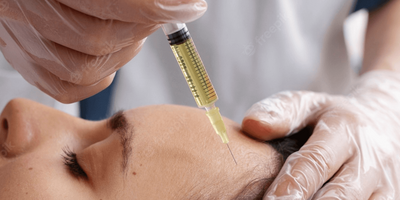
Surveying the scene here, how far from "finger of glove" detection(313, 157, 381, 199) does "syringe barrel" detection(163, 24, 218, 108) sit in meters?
0.40

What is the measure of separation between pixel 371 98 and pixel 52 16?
1.12 metres

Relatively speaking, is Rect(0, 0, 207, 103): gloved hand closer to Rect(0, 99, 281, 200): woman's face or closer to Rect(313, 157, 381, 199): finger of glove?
Rect(0, 99, 281, 200): woman's face

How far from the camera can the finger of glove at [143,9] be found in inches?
25.6

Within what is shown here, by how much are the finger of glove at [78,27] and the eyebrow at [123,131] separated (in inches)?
9.5

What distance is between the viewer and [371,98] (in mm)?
1153

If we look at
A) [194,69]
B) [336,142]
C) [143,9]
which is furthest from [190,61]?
[336,142]

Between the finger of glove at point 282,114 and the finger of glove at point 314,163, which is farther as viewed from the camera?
the finger of glove at point 282,114

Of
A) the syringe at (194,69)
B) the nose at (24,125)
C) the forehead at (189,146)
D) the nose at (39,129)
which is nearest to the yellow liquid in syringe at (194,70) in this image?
the syringe at (194,69)

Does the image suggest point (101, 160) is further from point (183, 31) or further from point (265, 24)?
point (265, 24)

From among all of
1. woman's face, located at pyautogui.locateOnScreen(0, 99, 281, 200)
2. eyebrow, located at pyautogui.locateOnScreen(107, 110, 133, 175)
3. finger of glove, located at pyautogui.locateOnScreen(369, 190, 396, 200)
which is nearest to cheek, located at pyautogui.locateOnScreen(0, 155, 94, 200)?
woman's face, located at pyautogui.locateOnScreen(0, 99, 281, 200)

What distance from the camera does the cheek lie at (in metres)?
0.75

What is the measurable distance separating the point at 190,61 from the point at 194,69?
23mm

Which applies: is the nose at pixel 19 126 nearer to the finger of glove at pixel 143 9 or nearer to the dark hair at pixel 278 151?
the finger of glove at pixel 143 9

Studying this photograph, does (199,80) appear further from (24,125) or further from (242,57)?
(242,57)
